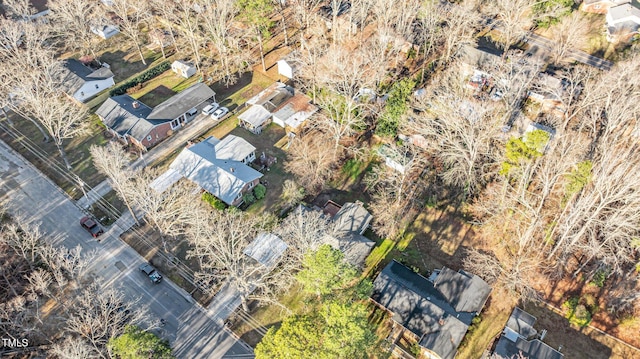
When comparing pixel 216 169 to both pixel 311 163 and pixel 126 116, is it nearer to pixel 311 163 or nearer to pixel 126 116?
pixel 311 163

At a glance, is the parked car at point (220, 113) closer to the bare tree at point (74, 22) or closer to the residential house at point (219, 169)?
the residential house at point (219, 169)

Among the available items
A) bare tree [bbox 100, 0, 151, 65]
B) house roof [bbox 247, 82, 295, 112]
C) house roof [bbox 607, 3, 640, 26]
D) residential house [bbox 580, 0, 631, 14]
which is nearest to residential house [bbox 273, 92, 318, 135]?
house roof [bbox 247, 82, 295, 112]

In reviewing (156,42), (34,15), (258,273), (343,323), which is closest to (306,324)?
(343,323)

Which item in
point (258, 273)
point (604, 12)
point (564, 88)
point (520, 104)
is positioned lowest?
point (258, 273)

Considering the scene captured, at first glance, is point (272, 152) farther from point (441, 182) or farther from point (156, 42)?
point (156, 42)

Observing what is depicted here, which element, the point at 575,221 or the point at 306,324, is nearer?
the point at 306,324

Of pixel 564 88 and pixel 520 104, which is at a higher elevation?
pixel 564 88

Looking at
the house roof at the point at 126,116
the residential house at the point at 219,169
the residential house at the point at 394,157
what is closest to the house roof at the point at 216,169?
the residential house at the point at 219,169
